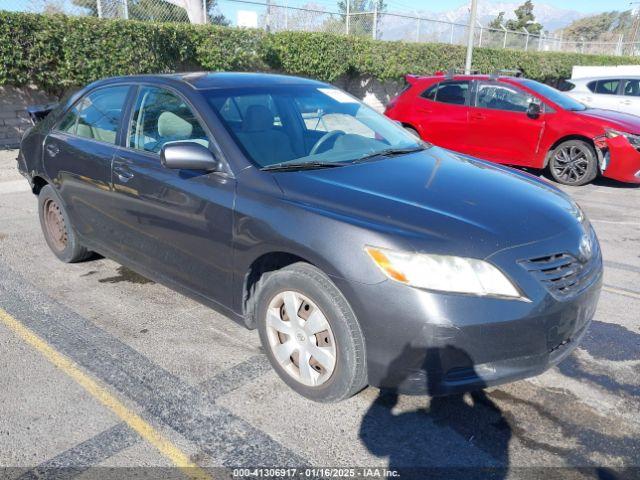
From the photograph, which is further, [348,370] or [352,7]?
[352,7]

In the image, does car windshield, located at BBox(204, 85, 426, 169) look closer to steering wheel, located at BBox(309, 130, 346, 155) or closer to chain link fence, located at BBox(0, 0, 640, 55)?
steering wheel, located at BBox(309, 130, 346, 155)

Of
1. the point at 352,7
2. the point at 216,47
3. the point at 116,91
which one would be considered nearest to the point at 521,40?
the point at 352,7

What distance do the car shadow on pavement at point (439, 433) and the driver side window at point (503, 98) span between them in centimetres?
667

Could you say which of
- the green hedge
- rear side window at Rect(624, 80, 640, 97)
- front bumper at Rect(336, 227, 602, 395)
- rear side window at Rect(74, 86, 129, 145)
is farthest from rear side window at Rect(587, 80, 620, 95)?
front bumper at Rect(336, 227, 602, 395)

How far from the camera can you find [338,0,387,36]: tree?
17578 mm

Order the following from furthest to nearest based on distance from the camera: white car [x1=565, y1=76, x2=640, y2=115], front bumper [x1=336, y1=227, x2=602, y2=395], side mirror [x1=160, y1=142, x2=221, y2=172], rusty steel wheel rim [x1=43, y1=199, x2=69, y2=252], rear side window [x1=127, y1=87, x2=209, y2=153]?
white car [x1=565, y1=76, x2=640, y2=115] < rusty steel wheel rim [x1=43, y1=199, x2=69, y2=252] < rear side window [x1=127, y1=87, x2=209, y2=153] < side mirror [x1=160, y1=142, x2=221, y2=172] < front bumper [x1=336, y1=227, x2=602, y2=395]

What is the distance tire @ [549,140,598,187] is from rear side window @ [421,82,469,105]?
1.72m

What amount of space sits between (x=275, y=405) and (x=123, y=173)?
6.27 feet

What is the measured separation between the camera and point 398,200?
9.05ft

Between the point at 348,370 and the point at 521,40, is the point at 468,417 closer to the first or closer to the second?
the point at 348,370

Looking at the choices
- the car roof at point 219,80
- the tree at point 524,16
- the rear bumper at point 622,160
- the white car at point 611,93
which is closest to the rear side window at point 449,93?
the rear bumper at point 622,160

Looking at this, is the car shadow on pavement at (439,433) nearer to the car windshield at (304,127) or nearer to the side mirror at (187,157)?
the car windshield at (304,127)

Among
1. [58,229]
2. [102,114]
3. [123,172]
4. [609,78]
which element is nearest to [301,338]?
[123,172]

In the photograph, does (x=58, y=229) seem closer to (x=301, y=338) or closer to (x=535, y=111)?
(x=301, y=338)
